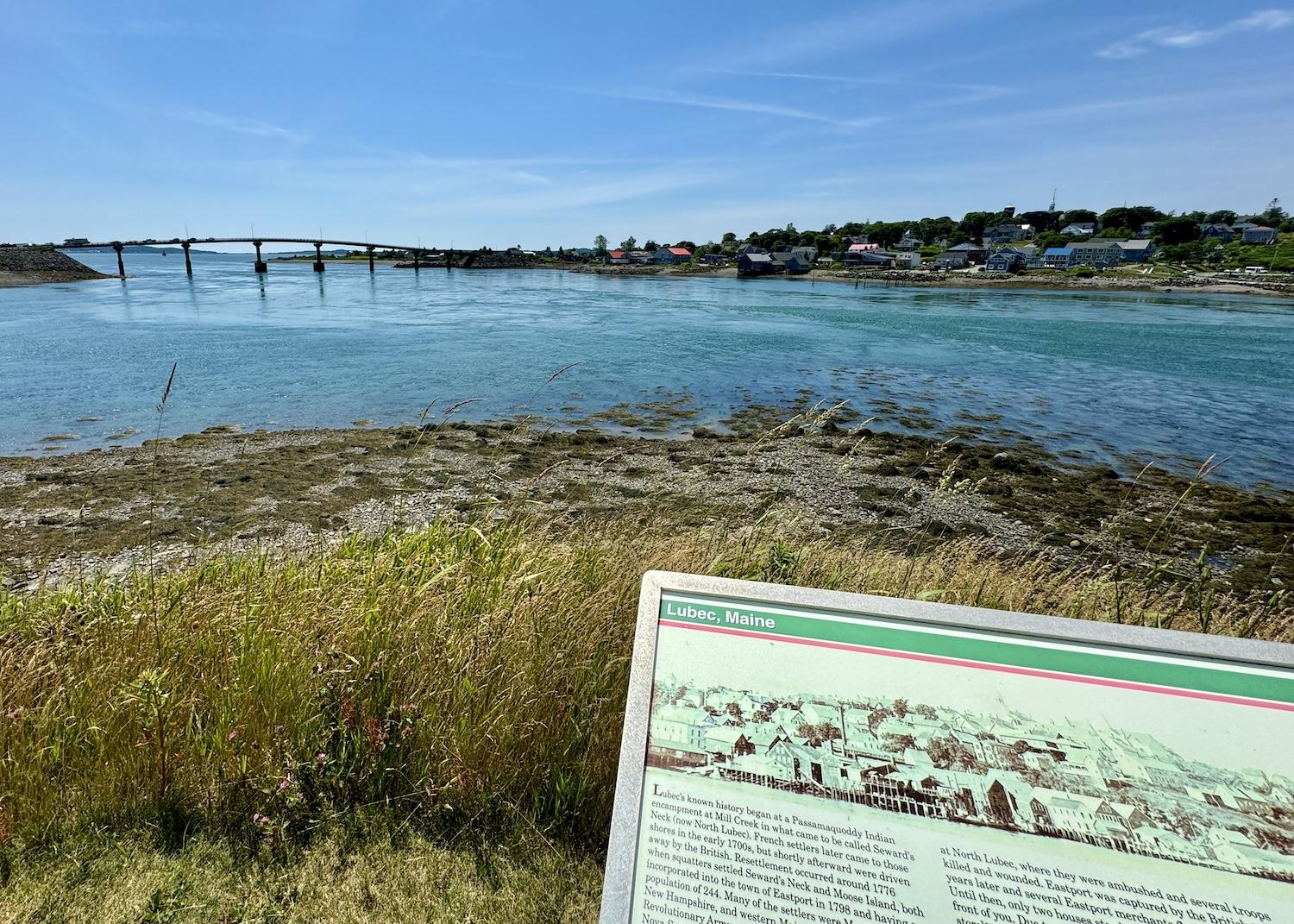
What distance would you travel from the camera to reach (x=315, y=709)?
3289mm

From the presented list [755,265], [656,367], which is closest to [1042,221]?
[755,265]

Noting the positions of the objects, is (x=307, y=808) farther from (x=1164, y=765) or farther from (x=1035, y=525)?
(x=1035, y=525)

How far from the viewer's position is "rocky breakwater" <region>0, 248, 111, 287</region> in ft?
216

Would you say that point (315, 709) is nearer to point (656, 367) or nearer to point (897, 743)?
point (897, 743)

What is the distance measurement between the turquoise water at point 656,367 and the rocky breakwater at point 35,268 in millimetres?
12959

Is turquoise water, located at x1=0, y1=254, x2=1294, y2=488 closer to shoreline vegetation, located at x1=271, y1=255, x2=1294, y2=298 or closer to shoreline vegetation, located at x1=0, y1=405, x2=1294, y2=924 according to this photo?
shoreline vegetation, located at x1=0, y1=405, x2=1294, y2=924

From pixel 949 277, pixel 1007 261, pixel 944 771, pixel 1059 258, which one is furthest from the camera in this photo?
pixel 1059 258

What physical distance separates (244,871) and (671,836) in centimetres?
217

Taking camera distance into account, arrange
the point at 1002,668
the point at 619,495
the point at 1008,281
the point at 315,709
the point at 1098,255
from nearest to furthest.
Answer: the point at 1002,668 < the point at 315,709 < the point at 619,495 < the point at 1008,281 < the point at 1098,255

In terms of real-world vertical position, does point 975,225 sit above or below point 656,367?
above

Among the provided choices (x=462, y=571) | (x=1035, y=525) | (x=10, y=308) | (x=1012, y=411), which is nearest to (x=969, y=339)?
(x=1012, y=411)

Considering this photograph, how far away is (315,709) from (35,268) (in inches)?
3927

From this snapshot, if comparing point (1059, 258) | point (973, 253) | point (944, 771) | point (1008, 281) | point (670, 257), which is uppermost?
point (670, 257)

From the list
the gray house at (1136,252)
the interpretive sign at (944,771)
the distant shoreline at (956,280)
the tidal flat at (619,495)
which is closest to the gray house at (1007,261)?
the distant shoreline at (956,280)
